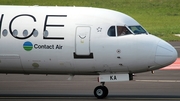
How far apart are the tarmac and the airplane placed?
0.92m

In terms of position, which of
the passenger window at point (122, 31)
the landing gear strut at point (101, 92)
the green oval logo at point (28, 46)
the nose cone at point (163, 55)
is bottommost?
the landing gear strut at point (101, 92)

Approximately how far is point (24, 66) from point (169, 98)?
185 inches

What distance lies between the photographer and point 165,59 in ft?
70.8

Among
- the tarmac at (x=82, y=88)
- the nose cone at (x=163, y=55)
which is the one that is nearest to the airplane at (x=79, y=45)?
the nose cone at (x=163, y=55)

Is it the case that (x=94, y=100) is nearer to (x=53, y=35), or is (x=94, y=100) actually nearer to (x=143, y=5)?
(x=53, y=35)

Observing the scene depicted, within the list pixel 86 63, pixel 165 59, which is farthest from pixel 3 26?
pixel 165 59

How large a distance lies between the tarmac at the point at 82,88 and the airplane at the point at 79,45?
0.92 metres

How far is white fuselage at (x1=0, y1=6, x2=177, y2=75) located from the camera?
2173 centimetres

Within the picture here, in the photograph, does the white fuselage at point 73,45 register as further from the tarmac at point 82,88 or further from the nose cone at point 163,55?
the tarmac at point 82,88

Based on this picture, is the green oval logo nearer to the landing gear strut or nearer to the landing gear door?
the landing gear door

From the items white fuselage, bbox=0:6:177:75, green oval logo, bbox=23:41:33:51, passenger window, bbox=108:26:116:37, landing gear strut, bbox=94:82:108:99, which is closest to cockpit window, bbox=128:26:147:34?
white fuselage, bbox=0:6:177:75

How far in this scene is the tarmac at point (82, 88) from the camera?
75.3 feet

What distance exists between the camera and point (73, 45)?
2206cm

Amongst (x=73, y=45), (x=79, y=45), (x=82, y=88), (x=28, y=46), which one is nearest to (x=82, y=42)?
(x=79, y=45)
